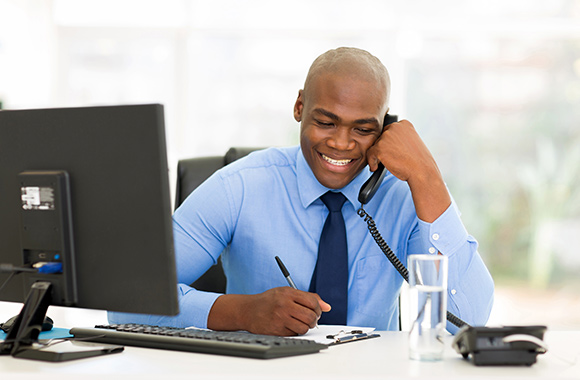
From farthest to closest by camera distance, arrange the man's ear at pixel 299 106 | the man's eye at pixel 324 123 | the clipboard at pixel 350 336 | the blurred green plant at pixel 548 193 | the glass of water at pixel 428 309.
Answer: the blurred green plant at pixel 548 193 < the man's ear at pixel 299 106 < the man's eye at pixel 324 123 < the clipboard at pixel 350 336 < the glass of water at pixel 428 309

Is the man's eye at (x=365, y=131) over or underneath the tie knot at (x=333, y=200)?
over

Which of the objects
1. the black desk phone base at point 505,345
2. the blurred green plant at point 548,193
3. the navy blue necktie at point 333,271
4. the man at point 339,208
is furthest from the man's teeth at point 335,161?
the blurred green plant at point 548,193

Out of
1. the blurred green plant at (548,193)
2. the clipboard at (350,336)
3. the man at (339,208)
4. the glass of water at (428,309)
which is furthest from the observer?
the blurred green plant at (548,193)

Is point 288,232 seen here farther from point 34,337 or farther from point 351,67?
point 34,337

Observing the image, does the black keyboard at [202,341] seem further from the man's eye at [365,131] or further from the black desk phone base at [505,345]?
the man's eye at [365,131]

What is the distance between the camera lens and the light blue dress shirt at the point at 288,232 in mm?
1679

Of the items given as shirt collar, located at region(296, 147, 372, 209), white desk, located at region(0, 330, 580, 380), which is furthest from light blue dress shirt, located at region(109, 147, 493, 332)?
white desk, located at region(0, 330, 580, 380)

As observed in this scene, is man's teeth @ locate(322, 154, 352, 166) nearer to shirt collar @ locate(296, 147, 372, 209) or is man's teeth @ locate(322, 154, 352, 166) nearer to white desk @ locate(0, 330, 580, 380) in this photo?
shirt collar @ locate(296, 147, 372, 209)

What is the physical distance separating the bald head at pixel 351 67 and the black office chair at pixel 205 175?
38 centimetres

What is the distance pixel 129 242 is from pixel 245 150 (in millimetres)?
921

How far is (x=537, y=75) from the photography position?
174 inches

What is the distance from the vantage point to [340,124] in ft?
5.42

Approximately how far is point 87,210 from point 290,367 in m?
0.45

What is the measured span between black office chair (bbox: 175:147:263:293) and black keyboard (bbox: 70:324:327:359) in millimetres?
667
